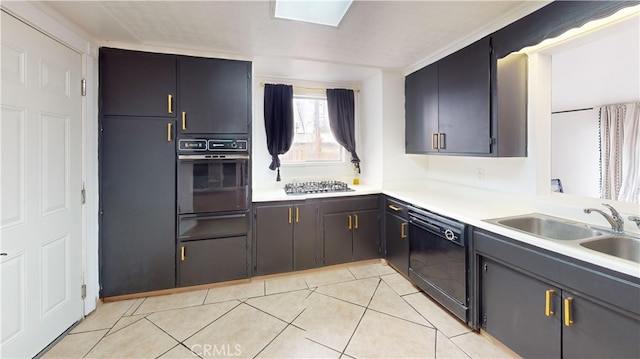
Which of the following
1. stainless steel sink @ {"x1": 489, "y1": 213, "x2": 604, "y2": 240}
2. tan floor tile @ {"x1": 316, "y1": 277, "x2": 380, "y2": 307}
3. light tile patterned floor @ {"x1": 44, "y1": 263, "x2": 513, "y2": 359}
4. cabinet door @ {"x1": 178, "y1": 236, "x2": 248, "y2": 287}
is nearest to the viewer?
stainless steel sink @ {"x1": 489, "y1": 213, "x2": 604, "y2": 240}

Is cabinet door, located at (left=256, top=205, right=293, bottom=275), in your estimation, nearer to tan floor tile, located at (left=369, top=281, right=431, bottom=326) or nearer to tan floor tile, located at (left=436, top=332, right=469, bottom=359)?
tan floor tile, located at (left=369, top=281, right=431, bottom=326)

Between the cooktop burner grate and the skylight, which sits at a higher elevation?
the skylight

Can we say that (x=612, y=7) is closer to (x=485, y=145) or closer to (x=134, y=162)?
(x=485, y=145)

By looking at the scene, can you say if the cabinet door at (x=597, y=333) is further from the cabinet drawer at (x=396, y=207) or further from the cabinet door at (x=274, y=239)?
the cabinet door at (x=274, y=239)

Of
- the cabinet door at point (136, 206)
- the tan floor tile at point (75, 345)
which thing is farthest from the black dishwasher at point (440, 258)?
the tan floor tile at point (75, 345)

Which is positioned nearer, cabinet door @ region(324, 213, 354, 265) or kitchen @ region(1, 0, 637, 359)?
kitchen @ region(1, 0, 637, 359)

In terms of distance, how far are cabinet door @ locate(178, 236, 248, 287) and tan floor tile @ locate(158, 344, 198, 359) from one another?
32.8 inches

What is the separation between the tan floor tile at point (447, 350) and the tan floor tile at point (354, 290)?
0.68 metres

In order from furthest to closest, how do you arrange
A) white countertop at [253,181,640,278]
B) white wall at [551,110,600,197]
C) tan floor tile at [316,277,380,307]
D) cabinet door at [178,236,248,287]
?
1. white wall at [551,110,600,197]
2. cabinet door at [178,236,248,287]
3. tan floor tile at [316,277,380,307]
4. white countertop at [253,181,640,278]

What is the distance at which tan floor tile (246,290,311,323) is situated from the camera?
2273mm

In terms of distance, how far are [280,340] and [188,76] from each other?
8.07ft

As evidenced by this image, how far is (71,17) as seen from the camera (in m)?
1.96

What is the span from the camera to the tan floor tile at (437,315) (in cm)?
204

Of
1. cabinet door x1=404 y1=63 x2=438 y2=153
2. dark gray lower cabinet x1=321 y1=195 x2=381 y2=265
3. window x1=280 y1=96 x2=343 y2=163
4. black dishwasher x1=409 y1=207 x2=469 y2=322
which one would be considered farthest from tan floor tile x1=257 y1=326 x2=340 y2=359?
window x1=280 y1=96 x2=343 y2=163
